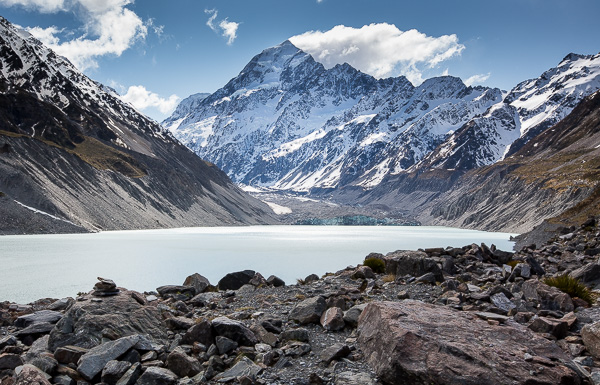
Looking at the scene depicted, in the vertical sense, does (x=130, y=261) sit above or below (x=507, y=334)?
below

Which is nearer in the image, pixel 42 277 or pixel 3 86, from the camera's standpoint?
pixel 42 277

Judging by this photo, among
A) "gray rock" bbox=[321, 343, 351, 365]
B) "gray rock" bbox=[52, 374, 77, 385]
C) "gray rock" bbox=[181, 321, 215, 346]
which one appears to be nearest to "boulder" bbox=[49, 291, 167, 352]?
"gray rock" bbox=[181, 321, 215, 346]

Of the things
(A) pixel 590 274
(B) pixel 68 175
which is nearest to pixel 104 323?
(A) pixel 590 274

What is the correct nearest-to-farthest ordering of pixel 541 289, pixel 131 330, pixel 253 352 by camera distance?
pixel 253 352 < pixel 131 330 < pixel 541 289

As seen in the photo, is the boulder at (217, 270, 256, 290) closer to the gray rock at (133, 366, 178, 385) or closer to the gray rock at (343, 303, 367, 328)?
the gray rock at (343, 303, 367, 328)

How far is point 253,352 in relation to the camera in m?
9.53

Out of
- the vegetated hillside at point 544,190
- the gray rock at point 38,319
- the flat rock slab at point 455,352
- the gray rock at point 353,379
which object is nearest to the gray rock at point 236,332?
the flat rock slab at point 455,352

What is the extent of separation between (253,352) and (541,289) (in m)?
8.48

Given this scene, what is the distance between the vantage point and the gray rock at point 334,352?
8.76 meters

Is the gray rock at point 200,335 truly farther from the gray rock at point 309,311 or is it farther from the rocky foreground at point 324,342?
the gray rock at point 309,311

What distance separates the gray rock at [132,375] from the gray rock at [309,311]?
14.2 feet

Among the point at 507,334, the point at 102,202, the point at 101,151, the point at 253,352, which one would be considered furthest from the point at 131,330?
the point at 101,151

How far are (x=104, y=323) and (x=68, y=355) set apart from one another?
4.62ft

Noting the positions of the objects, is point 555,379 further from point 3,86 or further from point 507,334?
point 3,86
